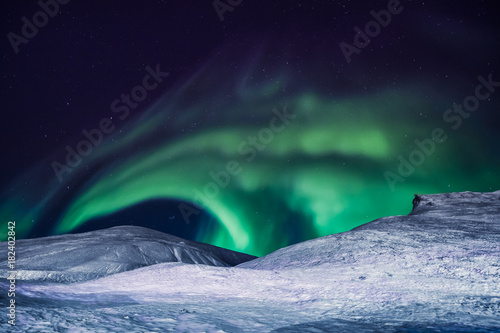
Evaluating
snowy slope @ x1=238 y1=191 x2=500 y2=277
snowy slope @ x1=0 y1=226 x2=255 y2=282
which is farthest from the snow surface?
snowy slope @ x1=0 y1=226 x2=255 y2=282

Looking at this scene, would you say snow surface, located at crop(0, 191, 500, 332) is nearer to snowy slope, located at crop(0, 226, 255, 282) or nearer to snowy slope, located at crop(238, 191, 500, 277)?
snowy slope, located at crop(238, 191, 500, 277)

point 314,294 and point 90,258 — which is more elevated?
point 90,258

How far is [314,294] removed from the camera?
3.37 m

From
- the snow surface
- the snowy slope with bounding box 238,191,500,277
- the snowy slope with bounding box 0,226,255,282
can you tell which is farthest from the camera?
the snowy slope with bounding box 0,226,255,282

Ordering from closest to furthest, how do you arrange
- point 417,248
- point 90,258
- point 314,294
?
point 314,294 < point 417,248 < point 90,258

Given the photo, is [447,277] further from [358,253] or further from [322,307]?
[322,307]

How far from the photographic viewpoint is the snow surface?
Answer: 236 centimetres

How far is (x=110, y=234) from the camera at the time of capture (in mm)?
10633

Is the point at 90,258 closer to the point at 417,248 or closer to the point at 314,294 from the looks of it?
the point at 314,294

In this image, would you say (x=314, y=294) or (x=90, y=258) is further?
(x=90, y=258)

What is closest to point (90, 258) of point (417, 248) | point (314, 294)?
point (314, 294)

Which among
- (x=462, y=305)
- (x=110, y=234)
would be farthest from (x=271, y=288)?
(x=110, y=234)

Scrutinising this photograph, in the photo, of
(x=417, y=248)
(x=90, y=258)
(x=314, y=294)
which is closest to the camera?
(x=314, y=294)

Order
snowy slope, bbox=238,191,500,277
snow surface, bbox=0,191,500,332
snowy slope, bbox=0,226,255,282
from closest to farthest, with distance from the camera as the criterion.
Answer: snow surface, bbox=0,191,500,332
snowy slope, bbox=238,191,500,277
snowy slope, bbox=0,226,255,282
